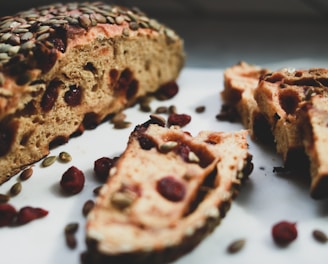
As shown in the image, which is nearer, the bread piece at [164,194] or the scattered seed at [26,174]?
the bread piece at [164,194]

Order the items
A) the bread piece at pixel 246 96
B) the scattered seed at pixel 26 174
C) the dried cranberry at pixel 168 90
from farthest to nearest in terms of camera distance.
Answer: the dried cranberry at pixel 168 90 < the bread piece at pixel 246 96 < the scattered seed at pixel 26 174

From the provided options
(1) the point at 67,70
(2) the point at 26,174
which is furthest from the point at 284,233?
(1) the point at 67,70

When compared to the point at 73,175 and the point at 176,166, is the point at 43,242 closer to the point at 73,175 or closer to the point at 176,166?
the point at 73,175

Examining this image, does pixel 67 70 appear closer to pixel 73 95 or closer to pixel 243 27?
pixel 73 95

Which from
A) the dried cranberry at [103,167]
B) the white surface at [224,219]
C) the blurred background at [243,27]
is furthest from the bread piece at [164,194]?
the blurred background at [243,27]

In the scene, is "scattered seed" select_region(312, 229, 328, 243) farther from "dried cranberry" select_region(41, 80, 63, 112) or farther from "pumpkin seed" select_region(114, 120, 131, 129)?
"dried cranberry" select_region(41, 80, 63, 112)

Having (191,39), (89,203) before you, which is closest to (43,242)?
(89,203)

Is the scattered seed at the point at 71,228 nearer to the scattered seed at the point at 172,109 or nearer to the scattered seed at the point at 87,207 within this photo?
the scattered seed at the point at 87,207
